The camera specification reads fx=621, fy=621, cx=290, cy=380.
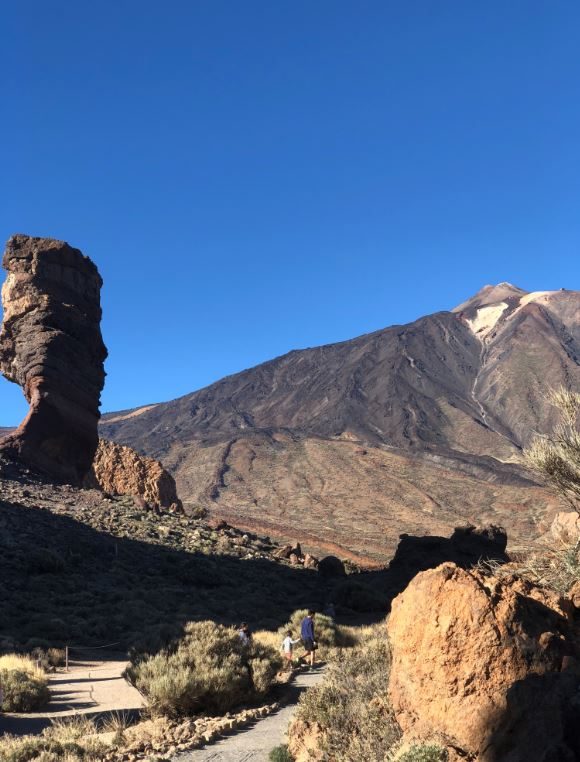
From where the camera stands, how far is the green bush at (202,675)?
854 cm

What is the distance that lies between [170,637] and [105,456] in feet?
110

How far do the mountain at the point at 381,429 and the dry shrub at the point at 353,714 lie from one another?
6.62 metres

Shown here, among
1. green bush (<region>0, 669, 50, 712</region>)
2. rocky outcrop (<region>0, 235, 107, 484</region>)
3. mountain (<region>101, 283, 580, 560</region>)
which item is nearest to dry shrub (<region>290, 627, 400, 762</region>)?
green bush (<region>0, 669, 50, 712</region>)

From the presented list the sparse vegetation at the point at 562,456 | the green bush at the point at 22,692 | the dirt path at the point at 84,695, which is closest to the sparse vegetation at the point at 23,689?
the green bush at the point at 22,692

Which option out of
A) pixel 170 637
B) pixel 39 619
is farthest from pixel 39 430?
pixel 170 637

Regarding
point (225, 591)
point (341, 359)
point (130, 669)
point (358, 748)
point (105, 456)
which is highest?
point (341, 359)

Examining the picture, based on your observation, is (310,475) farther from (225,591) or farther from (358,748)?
(358,748)

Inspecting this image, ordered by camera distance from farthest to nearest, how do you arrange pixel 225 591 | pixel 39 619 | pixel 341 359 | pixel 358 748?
pixel 341 359 < pixel 225 591 < pixel 39 619 < pixel 358 748

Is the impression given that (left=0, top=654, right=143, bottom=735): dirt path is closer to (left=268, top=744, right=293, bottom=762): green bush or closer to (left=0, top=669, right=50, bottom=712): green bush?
(left=0, top=669, right=50, bottom=712): green bush

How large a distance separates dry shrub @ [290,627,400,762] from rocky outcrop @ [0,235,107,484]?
2614 centimetres

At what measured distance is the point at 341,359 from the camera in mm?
155875

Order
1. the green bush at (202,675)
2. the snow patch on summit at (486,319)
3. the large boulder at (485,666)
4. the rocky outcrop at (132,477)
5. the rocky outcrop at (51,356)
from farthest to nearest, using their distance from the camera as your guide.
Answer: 1. the snow patch on summit at (486,319)
2. the rocky outcrop at (132,477)
3. the rocky outcrop at (51,356)
4. the green bush at (202,675)
5. the large boulder at (485,666)

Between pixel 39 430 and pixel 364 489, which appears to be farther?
pixel 364 489

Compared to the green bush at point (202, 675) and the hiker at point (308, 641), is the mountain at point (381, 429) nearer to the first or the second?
the hiker at point (308, 641)
